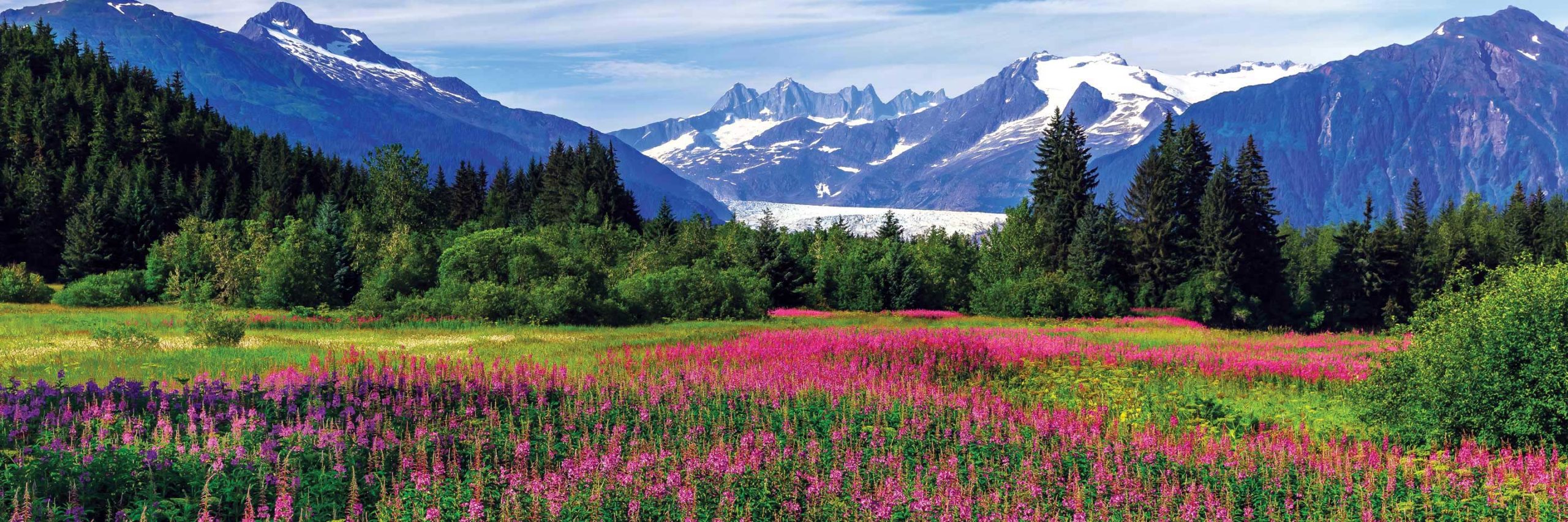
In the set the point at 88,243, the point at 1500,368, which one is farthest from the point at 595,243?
the point at 1500,368

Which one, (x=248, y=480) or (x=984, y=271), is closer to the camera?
(x=248, y=480)

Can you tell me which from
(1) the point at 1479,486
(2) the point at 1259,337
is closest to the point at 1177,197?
(2) the point at 1259,337

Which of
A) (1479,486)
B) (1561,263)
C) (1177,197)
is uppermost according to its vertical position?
(1177,197)

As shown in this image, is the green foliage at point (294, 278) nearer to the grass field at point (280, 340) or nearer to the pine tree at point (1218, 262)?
the grass field at point (280, 340)

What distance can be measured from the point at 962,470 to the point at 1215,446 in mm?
3933

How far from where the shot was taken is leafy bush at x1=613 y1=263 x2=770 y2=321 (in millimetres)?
45500

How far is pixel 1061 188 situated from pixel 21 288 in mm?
66070

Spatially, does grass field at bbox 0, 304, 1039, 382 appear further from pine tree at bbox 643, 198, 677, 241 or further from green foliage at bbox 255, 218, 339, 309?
pine tree at bbox 643, 198, 677, 241

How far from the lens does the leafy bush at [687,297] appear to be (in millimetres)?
45500

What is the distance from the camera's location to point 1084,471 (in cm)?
1273

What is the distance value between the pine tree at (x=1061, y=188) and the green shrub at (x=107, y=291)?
54.7 m

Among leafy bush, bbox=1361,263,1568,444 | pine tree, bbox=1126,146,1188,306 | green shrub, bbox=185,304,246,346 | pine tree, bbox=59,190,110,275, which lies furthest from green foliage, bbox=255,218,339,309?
pine tree, bbox=1126,146,1188,306

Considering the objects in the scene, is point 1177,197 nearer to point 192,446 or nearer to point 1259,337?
point 1259,337

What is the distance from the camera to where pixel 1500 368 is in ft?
50.6
